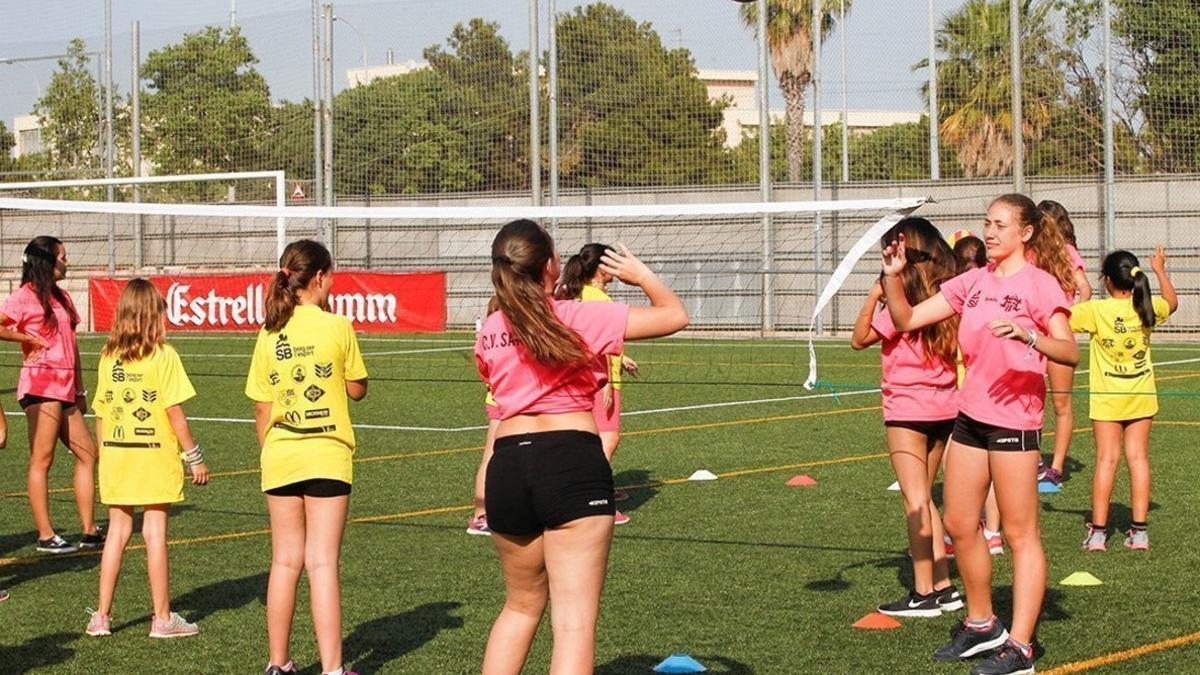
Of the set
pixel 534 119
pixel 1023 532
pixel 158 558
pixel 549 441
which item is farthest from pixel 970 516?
pixel 534 119

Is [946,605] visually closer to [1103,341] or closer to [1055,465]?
[1103,341]

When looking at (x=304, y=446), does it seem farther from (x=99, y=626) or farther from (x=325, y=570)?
(x=99, y=626)

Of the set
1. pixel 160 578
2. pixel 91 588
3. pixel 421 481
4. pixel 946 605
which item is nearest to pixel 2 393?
pixel 421 481

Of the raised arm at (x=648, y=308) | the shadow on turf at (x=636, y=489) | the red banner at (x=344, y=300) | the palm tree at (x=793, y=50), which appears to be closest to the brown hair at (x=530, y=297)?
the raised arm at (x=648, y=308)

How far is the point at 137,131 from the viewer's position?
1528 inches

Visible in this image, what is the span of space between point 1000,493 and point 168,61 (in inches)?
1453

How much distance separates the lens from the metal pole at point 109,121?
37.0m

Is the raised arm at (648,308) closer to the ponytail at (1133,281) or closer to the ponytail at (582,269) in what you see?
the ponytail at (582,269)

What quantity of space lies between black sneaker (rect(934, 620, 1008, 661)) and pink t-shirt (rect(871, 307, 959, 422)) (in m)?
1.38

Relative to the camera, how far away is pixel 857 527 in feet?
36.8

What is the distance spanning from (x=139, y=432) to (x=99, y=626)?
3.31 feet

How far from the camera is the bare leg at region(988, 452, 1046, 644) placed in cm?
719

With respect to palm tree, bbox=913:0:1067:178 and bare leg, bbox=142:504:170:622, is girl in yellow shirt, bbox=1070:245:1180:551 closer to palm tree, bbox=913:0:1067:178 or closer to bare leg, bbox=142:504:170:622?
bare leg, bbox=142:504:170:622

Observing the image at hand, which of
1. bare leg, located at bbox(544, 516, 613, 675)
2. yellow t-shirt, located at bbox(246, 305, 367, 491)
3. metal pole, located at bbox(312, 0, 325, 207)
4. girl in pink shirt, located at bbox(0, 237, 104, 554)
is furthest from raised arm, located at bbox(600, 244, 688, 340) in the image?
metal pole, located at bbox(312, 0, 325, 207)
